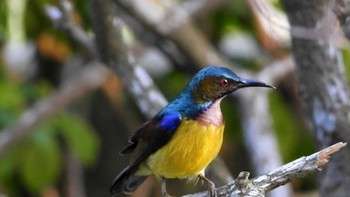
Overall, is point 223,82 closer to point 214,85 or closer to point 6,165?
point 214,85

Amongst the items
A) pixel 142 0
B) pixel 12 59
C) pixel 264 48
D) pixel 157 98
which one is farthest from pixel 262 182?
pixel 12 59

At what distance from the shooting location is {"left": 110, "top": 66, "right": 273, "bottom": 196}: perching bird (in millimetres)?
3852

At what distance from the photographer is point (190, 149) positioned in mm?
3846

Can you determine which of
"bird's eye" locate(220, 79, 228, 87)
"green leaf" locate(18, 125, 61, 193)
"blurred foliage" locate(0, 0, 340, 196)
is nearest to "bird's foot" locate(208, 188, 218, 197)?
"bird's eye" locate(220, 79, 228, 87)

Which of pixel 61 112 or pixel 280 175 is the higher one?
pixel 61 112

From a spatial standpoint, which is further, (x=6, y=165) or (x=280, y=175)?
(x=6, y=165)

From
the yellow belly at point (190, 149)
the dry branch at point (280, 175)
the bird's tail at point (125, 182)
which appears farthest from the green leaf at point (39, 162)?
the dry branch at point (280, 175)

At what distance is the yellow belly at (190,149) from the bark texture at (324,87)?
691mm

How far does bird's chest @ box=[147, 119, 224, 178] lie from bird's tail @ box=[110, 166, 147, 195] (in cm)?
27

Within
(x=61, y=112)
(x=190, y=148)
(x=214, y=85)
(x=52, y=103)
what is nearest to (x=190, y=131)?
(x=190, y=148)

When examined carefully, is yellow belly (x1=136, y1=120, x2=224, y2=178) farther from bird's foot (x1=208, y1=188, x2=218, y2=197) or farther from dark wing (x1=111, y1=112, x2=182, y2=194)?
bird's foot (x1=208, y1=188, x2=218, y2=197)

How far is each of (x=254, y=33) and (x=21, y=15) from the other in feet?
5.01

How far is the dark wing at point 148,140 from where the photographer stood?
3912 mm

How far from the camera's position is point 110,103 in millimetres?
7008
